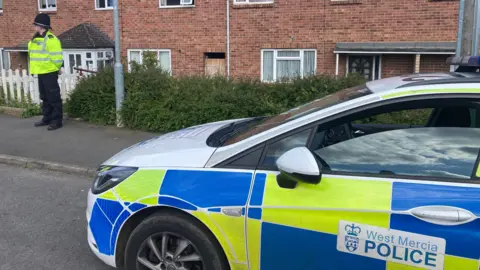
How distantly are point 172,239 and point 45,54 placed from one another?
6.08m

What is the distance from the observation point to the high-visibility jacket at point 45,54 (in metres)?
7.74

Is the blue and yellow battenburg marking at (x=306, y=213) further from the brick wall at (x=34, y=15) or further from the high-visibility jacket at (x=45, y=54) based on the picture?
the brick wall at (x=34, y=15)

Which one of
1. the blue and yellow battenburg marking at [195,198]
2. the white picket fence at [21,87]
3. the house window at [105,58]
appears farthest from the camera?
the house window at [105,58]

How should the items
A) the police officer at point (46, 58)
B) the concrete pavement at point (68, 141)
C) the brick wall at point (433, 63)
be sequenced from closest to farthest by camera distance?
the concrete pavement at point (68, 141), the police officer at point (46, 58), the brick wall at point (433, 63)

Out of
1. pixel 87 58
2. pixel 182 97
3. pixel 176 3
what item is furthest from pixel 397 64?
pixel 87 58

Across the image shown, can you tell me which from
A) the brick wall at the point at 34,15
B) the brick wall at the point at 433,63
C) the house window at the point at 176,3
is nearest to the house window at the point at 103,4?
the brick wall at the point at 34,15

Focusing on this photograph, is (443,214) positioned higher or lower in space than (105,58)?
lower

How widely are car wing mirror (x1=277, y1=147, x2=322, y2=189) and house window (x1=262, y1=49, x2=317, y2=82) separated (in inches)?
455

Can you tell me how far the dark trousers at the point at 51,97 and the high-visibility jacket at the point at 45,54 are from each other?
0.13 metres

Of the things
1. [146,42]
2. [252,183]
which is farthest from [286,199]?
[146,42]

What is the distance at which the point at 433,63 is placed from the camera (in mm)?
12453

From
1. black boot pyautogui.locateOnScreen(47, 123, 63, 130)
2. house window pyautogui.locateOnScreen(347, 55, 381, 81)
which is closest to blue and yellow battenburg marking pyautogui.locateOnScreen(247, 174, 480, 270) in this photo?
black boot pyautogui.locateOnScreen(47, 123, 63, 130)

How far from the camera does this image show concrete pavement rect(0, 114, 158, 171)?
6.51 metres

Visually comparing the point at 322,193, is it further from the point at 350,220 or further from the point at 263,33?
the point at 263,33
